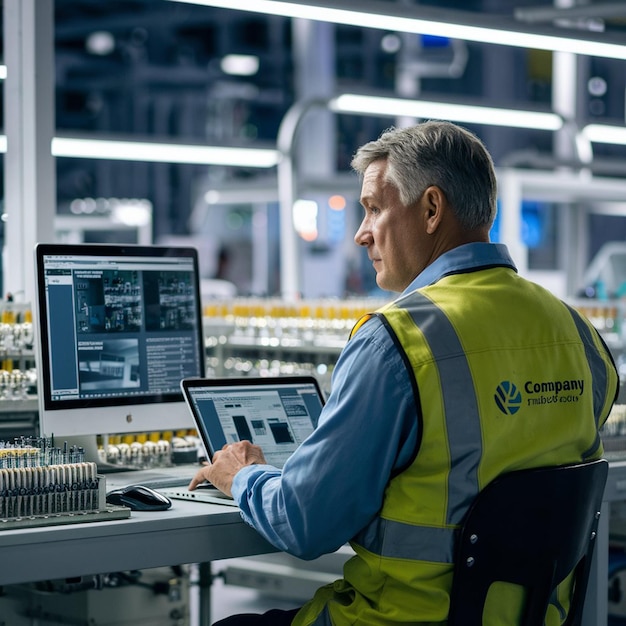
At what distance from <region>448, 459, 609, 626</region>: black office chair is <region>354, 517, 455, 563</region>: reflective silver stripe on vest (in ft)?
0.08


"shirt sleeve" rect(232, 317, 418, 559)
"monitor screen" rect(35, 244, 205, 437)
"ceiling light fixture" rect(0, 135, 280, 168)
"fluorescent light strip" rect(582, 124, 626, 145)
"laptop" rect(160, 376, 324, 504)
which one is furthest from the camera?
"fluorescent light strip" rect(582, 124, 626, 145)

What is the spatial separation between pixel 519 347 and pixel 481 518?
0.32 meters

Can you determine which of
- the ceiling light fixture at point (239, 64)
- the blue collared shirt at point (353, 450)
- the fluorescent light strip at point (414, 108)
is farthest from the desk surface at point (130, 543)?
the ceiling light fixture at point (239, 64)

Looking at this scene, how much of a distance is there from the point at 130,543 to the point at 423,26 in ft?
8.80

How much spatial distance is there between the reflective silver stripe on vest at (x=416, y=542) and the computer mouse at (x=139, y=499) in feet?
1.85

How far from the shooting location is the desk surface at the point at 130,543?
2.00 metres

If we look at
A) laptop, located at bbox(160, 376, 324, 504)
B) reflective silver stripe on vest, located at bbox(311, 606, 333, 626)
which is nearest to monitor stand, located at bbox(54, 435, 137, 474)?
laptop, located at bbox(160, 376, 324, 504)

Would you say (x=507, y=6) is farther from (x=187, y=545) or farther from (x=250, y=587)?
(x=187, y=545)

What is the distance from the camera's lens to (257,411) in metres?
2.66

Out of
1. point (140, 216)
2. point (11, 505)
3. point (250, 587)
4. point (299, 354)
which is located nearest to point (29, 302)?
point (11, 505)

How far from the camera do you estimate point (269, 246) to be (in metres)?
18.1

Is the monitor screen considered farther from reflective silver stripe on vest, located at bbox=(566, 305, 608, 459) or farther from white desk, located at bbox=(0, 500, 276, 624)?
reflective silver stripe on vest, located at bbox=(566, 305, 608, 459)

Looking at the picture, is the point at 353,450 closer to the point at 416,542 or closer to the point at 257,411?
the point at 416,542

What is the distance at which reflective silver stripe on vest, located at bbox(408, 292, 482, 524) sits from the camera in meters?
1.89
